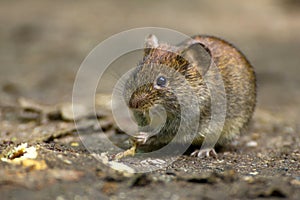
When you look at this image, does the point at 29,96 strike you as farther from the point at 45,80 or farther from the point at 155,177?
the point at 155,177

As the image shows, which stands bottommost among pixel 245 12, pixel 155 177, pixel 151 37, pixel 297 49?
pixel 155 177

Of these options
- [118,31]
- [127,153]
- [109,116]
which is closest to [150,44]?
[127,153]

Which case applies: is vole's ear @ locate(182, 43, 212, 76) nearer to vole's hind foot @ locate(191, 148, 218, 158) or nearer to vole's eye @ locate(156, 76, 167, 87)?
vole's eye @ locate(156, 76, 167, 87)

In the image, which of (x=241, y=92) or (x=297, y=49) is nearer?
(x=241, y=92)

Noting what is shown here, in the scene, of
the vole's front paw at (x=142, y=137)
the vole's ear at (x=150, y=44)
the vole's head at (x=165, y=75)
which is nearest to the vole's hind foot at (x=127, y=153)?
the vole's front paw at (x=142, y=137)

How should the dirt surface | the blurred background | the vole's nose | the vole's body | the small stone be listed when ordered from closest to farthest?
the dirt surface → the vole's nose → the vole's body → the small stone → the blurred background

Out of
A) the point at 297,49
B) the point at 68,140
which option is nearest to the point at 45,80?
the point at 68,140

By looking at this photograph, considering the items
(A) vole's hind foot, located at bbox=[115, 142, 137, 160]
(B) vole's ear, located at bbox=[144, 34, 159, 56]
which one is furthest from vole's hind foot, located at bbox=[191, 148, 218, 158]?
(B) vole's ear, located at bbox=[144, 34, 159, 56]
